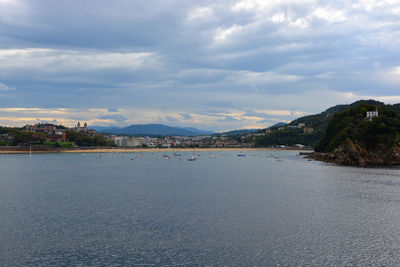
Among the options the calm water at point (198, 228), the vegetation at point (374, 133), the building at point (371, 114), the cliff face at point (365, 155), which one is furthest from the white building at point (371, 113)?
the calm water at point (198, 228)

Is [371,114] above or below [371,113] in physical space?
below

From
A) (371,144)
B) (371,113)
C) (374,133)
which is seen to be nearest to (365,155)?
(371,144)

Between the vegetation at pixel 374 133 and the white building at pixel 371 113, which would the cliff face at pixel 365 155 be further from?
the white building at pixel 371 113

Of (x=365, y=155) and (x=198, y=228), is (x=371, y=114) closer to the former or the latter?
(x=365, y=155)

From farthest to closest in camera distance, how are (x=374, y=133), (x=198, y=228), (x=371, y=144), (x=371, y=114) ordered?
(x=371, y=114) → (x=374, y=133) → (x=371, y=144) → (x=198, y=228)

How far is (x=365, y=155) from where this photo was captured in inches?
3799

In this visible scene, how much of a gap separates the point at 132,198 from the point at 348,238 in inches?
903

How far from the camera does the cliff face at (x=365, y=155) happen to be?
93438 millimetres

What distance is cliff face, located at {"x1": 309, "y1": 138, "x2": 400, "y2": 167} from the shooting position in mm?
93438

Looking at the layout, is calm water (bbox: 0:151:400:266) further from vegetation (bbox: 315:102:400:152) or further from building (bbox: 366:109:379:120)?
building (bbox: 366:109:379:120)

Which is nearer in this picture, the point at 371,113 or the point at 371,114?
the point at 371,114

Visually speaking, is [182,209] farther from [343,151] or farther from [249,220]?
[343,151]

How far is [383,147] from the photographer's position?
95.0 meters

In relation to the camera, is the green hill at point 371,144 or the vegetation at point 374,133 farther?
the vegetation at point 374,133
